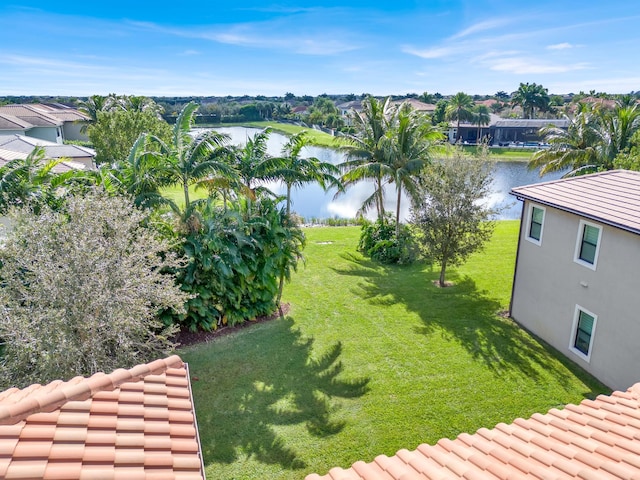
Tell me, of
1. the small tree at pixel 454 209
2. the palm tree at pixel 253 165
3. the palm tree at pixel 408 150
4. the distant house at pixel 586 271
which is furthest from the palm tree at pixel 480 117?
the palm tree at pixel 253 165

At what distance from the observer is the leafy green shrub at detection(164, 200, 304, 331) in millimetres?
11422

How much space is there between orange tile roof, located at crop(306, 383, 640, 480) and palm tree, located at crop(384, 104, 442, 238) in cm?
1313

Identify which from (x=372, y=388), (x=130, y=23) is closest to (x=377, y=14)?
(x=130, y=23)

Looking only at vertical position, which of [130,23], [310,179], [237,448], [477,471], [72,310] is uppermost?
[130,23]

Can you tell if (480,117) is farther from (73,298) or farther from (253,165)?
(73,298)

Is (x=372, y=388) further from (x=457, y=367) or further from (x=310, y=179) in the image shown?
(x=310, y=179)

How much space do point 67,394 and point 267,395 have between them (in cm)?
556

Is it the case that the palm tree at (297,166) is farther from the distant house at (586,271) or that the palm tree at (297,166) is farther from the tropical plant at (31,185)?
the distant house at (586,271)

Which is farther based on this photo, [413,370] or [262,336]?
[262,336]

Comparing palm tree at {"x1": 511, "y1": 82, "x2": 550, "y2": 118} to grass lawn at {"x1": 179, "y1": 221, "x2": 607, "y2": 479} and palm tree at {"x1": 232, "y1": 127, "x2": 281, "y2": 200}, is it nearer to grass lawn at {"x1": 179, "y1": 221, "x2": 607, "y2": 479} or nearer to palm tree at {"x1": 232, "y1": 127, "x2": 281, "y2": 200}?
grass lawn at {"x1": 179, "y1": 221, "x2": 607, "y2": 479}

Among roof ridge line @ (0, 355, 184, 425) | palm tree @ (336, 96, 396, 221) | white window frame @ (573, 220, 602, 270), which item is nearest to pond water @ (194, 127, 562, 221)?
palm tree @ (336, 96, 396, 221)

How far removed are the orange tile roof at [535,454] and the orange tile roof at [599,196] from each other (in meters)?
4.74

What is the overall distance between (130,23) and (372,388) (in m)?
22.1

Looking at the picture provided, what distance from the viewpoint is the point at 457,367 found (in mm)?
10594
